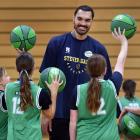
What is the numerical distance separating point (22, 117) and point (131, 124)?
1.49m

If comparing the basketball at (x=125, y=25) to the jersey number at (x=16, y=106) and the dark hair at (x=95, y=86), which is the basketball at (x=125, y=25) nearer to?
the dark hair at (x=95, y=86)

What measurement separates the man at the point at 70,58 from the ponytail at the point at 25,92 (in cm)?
98

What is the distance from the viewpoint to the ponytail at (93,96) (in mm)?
6074

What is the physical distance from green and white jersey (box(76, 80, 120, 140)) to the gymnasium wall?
4.79 m

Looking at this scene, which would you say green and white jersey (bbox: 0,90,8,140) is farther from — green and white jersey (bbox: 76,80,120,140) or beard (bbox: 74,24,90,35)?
beard (bbox: 74,24,90,35)

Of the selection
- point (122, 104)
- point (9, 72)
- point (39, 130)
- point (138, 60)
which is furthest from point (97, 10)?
point (39, 130)

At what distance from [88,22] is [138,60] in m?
3.92

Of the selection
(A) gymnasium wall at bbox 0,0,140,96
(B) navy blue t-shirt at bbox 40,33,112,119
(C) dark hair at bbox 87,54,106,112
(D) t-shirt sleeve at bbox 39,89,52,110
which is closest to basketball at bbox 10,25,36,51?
(B) navy blue t-shirt at bbox 40,33,112,119

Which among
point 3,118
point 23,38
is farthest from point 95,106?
point 23,38

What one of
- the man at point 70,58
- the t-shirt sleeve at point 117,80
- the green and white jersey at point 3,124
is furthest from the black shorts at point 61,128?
the t-shirt sleeve at point 117,80

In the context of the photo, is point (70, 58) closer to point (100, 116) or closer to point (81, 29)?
point (81, 29)

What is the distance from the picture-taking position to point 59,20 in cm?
1099

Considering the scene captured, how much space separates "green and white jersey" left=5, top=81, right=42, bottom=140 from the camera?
20.4 ft

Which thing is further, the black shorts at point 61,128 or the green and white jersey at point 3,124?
the black shorts at point 61,128
